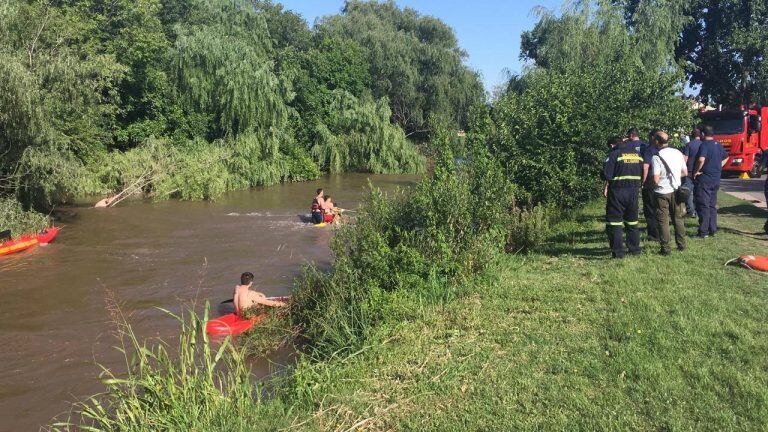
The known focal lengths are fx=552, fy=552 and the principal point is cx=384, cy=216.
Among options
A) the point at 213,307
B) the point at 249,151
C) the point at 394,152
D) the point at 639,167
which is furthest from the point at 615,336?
the point at 394,152

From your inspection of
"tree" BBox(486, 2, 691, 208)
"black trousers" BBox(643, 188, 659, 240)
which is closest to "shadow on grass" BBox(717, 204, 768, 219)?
"tree" BBox(486, 2, 691, 208)

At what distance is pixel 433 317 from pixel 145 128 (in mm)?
23715

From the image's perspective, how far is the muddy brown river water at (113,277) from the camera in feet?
23.1

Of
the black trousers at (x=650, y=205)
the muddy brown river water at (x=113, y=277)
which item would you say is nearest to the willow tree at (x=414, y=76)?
the muddy brown river water at (x=113, y=277)

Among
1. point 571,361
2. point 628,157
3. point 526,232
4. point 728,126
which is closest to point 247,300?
point 526,232

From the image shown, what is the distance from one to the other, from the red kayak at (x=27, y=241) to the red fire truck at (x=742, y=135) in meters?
22.3

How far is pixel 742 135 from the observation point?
20.4 meters

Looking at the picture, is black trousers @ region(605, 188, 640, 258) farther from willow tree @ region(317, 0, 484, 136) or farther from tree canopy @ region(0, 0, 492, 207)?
willow tree @ region(317, 0, 484, 136)

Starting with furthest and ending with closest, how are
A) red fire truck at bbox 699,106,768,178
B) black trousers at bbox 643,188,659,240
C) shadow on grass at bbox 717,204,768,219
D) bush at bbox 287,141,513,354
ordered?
red fire truck at bbox 699,106,768,178
shadow on grass at bbox 717,204,768,219
black trousers at bbox 643,188,659,240
bush at bbox 287,141,513,354

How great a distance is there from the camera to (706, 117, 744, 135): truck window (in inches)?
813

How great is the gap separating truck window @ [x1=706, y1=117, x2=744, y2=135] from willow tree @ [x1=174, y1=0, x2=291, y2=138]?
765 inches

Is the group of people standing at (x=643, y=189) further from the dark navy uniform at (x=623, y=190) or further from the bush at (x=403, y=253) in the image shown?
the bush at (x=403, y=253)

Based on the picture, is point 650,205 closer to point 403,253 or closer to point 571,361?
point 403,253

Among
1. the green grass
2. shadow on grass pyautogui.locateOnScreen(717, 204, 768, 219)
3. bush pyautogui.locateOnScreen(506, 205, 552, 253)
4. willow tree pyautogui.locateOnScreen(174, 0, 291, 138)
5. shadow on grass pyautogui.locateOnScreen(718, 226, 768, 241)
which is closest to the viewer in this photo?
the green grass
